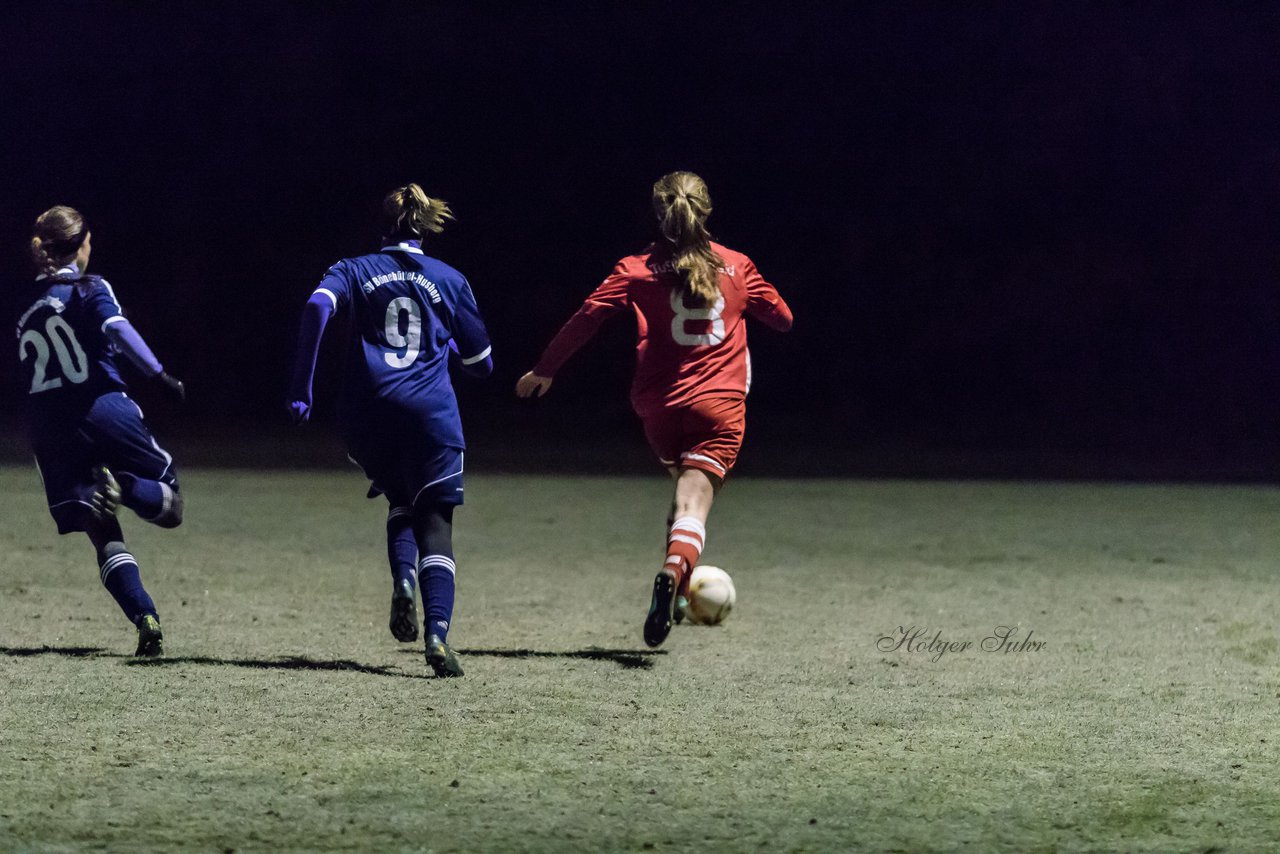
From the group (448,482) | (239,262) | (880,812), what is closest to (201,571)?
(448,482)

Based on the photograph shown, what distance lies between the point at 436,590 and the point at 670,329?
1.18 metres

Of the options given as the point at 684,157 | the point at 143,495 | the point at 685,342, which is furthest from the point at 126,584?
the point at 684,157

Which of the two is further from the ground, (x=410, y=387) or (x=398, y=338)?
(x=398, y=338)

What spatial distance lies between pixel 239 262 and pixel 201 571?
13021 millimetres

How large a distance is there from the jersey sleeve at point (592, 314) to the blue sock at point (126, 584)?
4.83 feet

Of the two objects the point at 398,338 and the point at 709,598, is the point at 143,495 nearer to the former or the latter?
the point at 398,338

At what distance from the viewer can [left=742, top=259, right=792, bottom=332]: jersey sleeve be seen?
17.9 feet

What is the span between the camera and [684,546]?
205 inches

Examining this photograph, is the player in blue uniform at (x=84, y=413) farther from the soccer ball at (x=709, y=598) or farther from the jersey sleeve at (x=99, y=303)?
the soccer ball at (x=709, y=598)

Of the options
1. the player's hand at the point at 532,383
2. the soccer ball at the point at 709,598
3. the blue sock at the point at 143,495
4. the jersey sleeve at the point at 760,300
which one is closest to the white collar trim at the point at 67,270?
the blue sock at the point at 143,495

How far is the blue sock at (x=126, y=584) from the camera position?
5.12m

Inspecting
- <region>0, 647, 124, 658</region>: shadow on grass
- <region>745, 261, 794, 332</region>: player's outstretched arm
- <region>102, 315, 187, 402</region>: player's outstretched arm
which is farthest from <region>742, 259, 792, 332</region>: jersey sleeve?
<region>0, 647, 124, 658</region>: shadow on grass

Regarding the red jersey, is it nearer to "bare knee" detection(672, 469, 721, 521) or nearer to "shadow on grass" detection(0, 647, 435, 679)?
"bare knee" detection(672, 469, 721, 521)

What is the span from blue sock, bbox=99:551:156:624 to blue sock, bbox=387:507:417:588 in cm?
80
